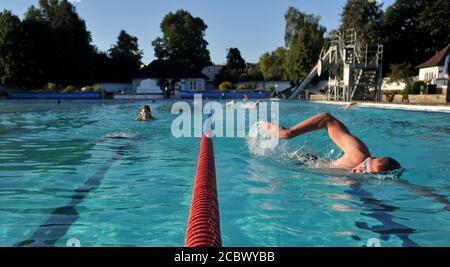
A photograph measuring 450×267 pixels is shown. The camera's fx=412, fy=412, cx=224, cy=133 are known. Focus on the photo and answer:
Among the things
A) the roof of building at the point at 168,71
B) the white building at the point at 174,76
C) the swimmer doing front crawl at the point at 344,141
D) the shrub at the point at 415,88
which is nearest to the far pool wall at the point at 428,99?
the shrub at the point at 415,88

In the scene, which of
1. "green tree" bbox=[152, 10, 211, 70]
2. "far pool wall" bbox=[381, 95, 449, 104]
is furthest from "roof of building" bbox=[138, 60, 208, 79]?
"far pool wall" bbox=[381, 95, 449, 104]

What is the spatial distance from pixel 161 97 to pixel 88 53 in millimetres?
17644

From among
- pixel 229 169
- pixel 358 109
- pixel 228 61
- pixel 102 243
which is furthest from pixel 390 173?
pixel 228 61

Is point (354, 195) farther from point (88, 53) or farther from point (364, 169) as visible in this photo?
point (88, 53)

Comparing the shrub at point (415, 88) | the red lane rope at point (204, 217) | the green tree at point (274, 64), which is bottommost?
the red lane rope at point (204, 217)

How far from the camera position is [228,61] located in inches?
3282

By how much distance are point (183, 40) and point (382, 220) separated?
61.5 metres

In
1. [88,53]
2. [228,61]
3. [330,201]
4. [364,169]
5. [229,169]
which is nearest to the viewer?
[330,201]

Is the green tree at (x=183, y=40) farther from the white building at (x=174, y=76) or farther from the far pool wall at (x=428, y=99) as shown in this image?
the far pool wall at (x=428, y=99)

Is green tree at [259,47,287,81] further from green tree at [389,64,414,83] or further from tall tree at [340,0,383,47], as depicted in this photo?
green tree at [389,64,414,83]

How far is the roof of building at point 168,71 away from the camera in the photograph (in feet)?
147

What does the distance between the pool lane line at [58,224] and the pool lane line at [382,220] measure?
2.58 meters
